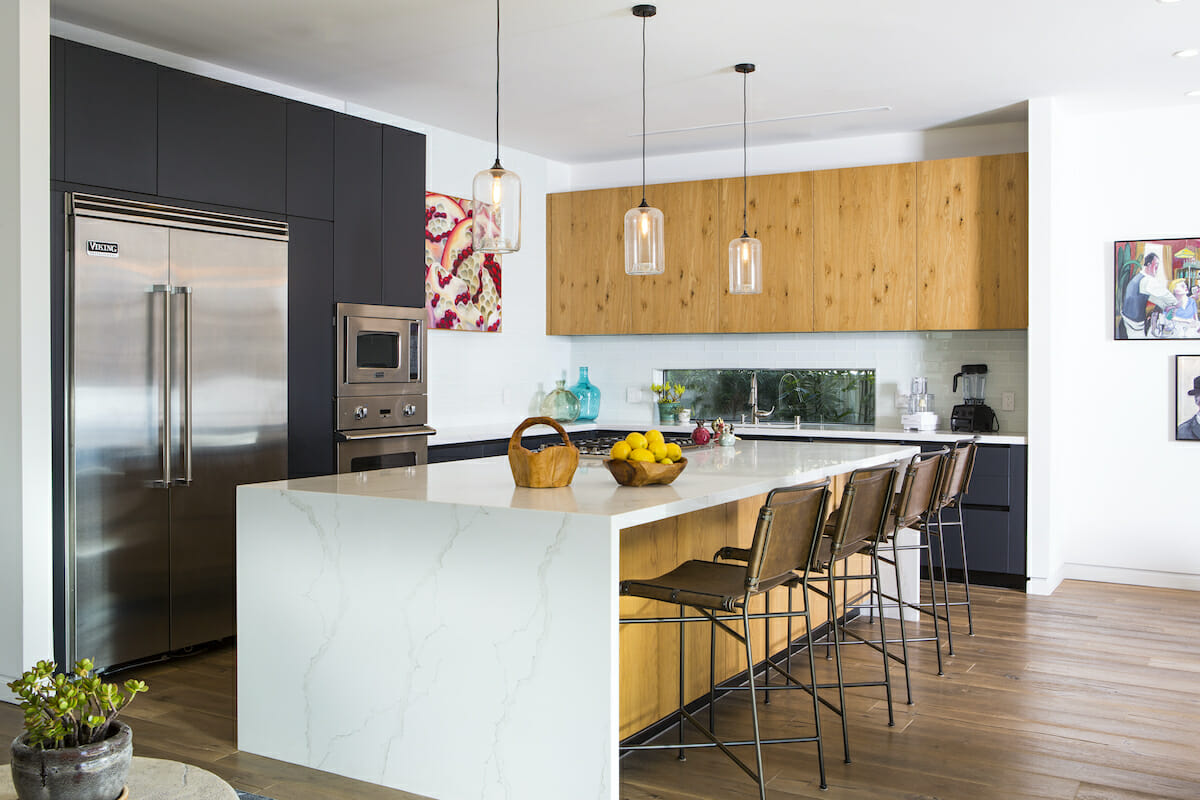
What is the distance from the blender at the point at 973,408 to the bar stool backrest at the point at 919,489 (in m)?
1.88

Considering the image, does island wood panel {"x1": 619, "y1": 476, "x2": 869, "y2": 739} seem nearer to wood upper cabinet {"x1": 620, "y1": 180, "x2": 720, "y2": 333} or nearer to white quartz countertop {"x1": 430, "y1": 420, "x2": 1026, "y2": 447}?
white quartz countertop {"x1": 430, "y1": 420, "x2": 1026, "y2": 447}

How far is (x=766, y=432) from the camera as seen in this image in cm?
658

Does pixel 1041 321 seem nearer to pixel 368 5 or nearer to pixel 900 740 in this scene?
pixel 900 740

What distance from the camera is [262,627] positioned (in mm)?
3227

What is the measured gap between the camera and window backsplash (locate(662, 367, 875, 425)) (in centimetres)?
685

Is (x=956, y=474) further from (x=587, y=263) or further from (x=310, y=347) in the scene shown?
(x=587, y=263)

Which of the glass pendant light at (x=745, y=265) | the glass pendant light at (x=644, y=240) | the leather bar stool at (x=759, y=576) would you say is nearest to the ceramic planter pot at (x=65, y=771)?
the leather bar stool at (x=759, y=576)

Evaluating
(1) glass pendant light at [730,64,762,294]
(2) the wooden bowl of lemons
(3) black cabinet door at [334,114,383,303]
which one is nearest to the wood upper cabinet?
(1) glass pendant light at [730,64,762,294]

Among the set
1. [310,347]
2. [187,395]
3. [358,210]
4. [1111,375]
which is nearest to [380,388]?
[310,347]

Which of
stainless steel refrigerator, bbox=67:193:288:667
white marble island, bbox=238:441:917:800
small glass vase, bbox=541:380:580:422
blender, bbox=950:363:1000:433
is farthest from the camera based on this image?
small glass vase, bbox=541:380:580:422

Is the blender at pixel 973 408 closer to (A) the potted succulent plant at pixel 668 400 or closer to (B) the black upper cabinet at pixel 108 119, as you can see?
(A) the potted succulent plant at pixel 668 400

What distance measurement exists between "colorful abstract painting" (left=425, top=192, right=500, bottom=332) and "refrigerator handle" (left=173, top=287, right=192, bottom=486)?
210 centimetres

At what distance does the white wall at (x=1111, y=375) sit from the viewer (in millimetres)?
5898

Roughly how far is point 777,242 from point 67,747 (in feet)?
18.6
